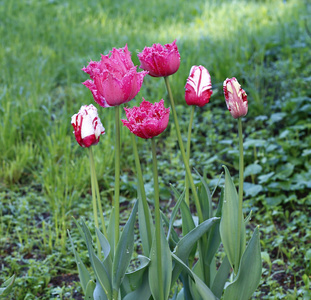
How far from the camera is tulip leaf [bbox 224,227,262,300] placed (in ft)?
3.90

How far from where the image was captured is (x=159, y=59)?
116cm

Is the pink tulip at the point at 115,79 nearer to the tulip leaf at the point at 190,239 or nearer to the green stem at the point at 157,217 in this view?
the green stem at the point at 157,217

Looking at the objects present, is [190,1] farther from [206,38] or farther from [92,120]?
[92,120]

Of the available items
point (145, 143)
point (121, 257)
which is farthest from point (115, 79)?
point (145, 143)

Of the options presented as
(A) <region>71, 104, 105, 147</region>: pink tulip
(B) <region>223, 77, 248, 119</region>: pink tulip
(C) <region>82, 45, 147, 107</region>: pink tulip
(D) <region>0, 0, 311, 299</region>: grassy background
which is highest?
(C) <region>82, 45, 147, 107</region>: pink tulip

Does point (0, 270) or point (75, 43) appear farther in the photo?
point (75, 43)

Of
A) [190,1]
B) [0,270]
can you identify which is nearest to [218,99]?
[0,270]

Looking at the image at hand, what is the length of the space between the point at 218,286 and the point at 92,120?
0.60 meters

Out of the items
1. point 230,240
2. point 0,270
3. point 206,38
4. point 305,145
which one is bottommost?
point 0,270

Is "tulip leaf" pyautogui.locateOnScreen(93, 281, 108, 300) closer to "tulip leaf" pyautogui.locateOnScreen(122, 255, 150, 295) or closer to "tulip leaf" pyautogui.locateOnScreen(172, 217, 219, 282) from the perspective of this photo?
"tulip leaf" pyautogui.locateOnScreen(122, 255, 150, 295)

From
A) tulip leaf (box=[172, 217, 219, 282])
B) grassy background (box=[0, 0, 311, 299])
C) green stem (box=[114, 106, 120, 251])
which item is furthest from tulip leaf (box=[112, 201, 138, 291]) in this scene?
grassy background (box=[0, 0, 311, 299])

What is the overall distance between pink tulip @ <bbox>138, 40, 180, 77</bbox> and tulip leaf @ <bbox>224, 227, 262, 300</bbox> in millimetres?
482

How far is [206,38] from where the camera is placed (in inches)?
157

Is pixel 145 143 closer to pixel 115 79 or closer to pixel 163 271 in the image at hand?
pixel 163 271
